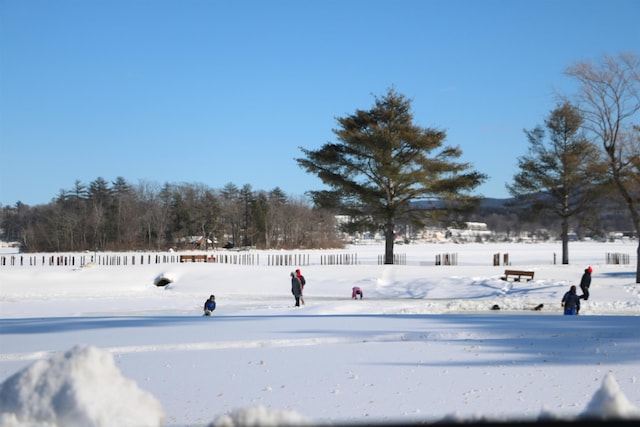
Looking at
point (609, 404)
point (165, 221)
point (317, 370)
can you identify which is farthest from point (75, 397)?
point (165, 221)

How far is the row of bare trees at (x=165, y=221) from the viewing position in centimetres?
8150

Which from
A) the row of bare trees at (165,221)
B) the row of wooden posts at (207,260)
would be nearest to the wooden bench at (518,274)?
the row of wooden posts at (207,260)

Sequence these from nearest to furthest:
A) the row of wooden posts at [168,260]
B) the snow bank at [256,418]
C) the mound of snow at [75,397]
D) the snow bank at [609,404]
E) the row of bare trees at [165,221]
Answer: the snow bank at [256,418] < the snow bank at [609,404] < the mound of snow at [75,397] < the row of wooden posts at [168,260] < the row of bare trees at [165,221]

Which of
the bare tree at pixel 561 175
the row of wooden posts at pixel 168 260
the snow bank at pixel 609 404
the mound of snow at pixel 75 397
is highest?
the bare tree at pixel 561 175

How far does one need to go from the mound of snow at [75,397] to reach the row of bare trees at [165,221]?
75901mm

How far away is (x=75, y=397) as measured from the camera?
→ 4281mm

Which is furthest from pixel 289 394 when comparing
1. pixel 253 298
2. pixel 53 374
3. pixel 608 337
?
pixel 253 298

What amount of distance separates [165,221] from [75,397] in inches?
3340

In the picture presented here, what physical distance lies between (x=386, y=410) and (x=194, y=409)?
212 centimetres

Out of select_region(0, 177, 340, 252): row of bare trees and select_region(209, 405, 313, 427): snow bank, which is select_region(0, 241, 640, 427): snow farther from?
select_region(0, 177, 340, 252): row of bare trees

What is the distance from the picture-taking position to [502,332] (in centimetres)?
1112

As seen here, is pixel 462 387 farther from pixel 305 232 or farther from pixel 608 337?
pixel 305 232

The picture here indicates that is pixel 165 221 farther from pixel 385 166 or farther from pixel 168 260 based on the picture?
pixel 385 166

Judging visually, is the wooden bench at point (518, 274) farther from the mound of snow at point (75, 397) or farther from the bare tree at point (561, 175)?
the mound of snow at point (75, 397)
